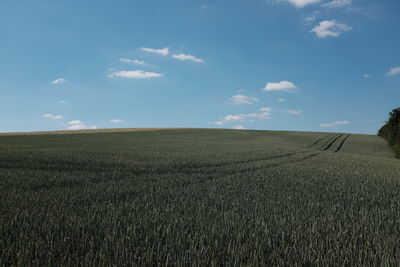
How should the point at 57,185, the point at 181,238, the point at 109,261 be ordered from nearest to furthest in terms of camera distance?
the point at 109,261 → the point at 181,238 → the point at 57,185

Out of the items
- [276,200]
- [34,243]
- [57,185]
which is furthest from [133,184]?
[34,243]

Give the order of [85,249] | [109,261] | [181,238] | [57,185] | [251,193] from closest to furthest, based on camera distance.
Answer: [109,261], [85,249], [181,238], [251,193], [57,185]

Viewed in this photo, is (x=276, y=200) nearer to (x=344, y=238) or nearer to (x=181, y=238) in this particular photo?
(x=344, y=238)

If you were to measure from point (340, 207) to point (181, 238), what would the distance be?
13.4 ft

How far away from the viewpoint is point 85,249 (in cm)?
380

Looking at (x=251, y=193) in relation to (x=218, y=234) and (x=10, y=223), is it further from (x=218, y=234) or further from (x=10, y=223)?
(x=10, y=223)

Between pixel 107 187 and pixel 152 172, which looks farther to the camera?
pixel 152 172

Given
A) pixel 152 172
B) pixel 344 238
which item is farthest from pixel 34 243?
pixel 152 172

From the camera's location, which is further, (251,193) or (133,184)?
(133,184)

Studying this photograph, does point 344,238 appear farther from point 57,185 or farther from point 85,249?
point 57,185

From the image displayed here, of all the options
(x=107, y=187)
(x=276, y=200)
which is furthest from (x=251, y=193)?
(x=107, y=187)

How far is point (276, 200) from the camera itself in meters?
6.98

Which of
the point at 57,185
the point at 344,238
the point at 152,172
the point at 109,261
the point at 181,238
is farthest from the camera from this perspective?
the point at 152,172

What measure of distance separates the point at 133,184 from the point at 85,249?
5.07 metres
